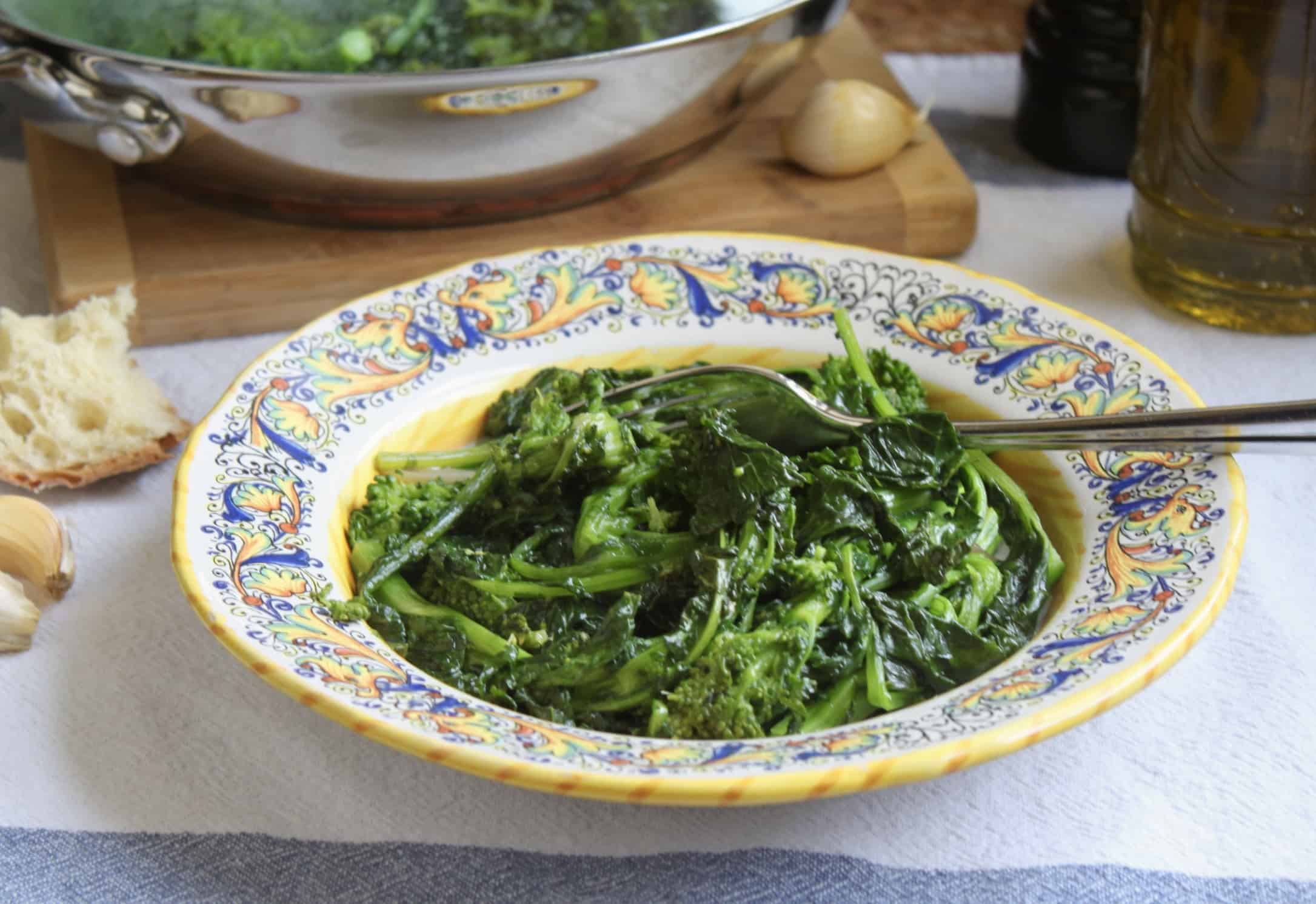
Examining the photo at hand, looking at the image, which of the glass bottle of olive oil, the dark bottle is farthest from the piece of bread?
the dark bottle

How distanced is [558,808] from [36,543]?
1.00 meters

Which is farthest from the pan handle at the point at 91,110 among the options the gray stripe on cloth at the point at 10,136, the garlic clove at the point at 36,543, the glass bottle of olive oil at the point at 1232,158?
the glass bottle of olive oil at the point at 1232,158

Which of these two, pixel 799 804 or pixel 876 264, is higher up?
pixel 876 264

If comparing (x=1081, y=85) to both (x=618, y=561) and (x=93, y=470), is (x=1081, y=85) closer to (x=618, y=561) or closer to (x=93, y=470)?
(x=618, y=561)

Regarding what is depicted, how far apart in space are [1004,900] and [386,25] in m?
2.23

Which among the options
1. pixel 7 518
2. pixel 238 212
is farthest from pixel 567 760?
pixel 238 212

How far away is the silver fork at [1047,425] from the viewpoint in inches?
71.9

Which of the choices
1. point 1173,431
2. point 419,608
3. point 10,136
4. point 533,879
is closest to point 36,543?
point 419,608

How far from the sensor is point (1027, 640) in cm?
183

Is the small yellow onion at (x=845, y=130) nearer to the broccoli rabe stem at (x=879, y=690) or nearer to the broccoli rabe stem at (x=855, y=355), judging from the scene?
the broccoli rabe stem at (x=855, y=355)

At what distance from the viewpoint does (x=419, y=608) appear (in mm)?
1904

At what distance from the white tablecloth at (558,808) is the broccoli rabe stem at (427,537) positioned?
21 centimetres

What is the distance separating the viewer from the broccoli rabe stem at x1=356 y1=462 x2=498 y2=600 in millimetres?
1935

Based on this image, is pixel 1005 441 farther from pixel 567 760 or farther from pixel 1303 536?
pixel 567 760
